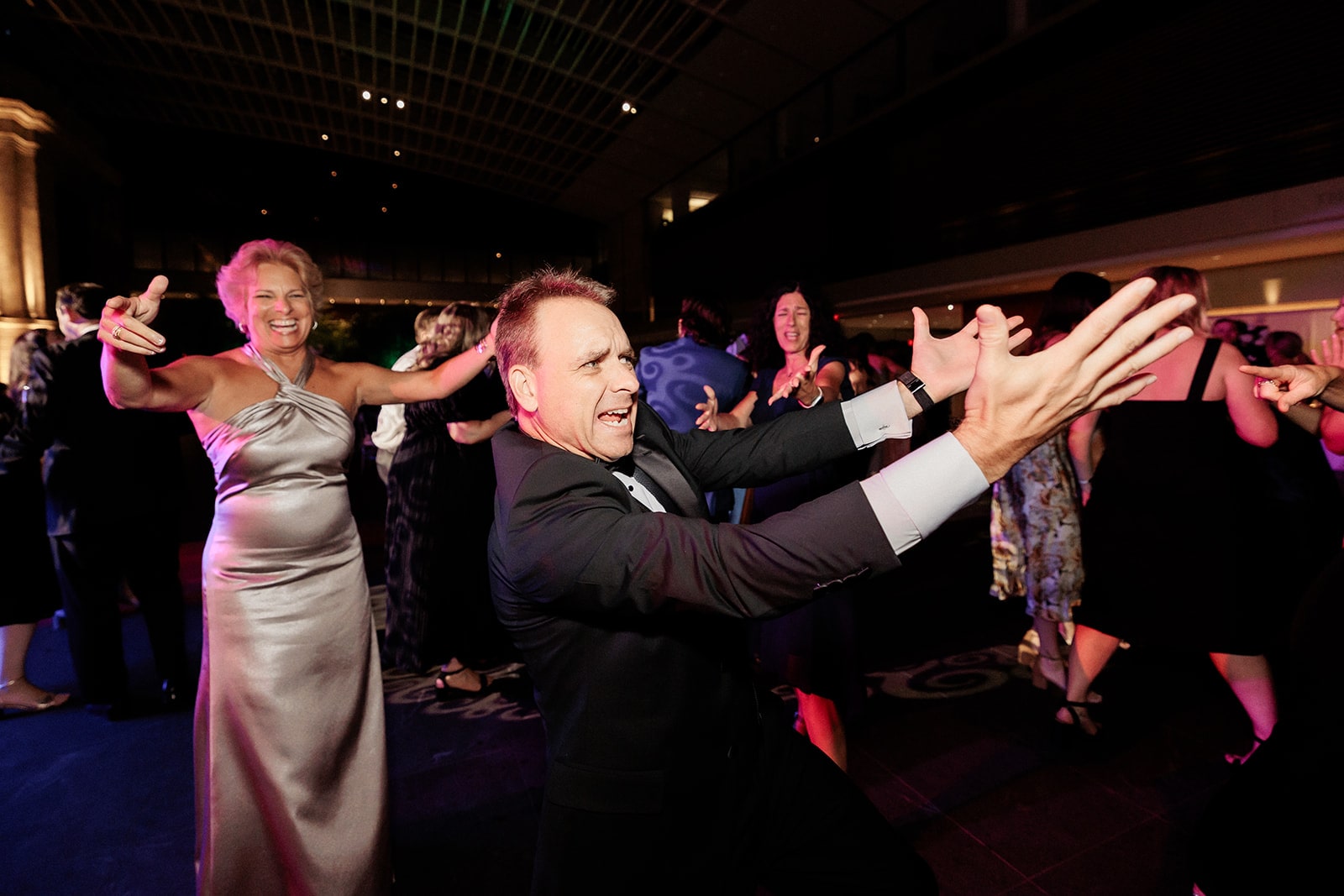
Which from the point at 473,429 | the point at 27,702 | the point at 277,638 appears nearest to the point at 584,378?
the point at 277,638

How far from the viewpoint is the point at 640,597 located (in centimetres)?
97

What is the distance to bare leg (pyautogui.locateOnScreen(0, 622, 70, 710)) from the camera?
3.38 metres

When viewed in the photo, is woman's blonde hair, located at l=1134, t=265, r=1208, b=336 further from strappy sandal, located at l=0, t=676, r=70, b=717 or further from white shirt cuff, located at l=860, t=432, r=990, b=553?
strappy sandal, located at l=0, t=676, r=70, b=717

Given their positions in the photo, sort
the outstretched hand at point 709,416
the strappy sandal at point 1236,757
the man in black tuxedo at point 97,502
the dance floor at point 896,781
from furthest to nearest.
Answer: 1. the man in black tuxedo at point 97,502
2. the outstretched hand at point 709,416
3. the strappy sandal at point 1236,757
4. the dance floor at point 896,781

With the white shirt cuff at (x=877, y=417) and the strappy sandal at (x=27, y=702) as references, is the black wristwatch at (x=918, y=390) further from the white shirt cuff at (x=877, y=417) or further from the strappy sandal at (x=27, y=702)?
the strappy sandal at (x=27, y=702)

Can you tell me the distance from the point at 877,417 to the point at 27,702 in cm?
434

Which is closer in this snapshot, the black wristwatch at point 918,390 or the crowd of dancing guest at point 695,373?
the black wristwatch at point 918,390

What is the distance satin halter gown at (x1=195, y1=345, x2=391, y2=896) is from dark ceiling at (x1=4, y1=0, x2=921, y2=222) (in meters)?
13.6

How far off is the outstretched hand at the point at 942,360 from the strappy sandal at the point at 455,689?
9.58 feet

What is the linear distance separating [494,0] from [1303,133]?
1529 cm

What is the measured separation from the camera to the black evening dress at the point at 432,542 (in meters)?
3.46

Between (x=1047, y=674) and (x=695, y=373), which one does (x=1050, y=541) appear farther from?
(x=695, y=373)

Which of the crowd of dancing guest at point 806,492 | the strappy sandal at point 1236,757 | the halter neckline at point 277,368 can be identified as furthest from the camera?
the strappy sandal at point 1236,757

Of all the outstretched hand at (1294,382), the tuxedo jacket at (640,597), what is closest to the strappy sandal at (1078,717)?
the outstretched hand at (1294,382)
